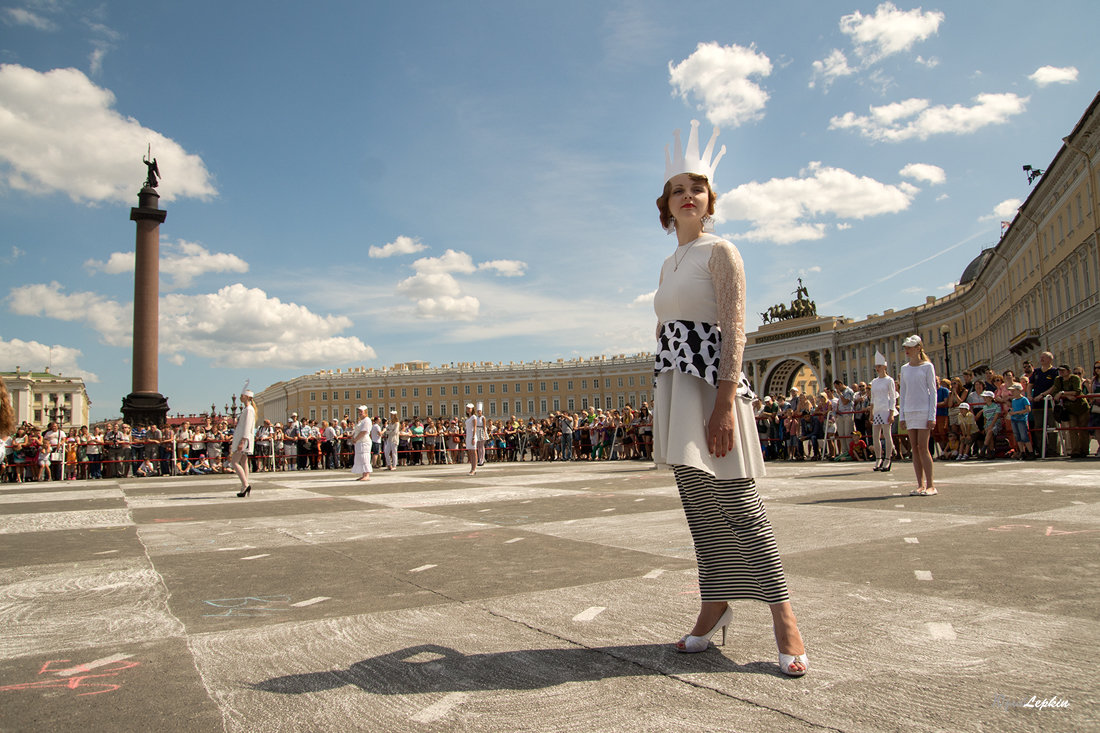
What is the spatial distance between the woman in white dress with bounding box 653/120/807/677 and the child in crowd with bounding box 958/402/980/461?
50.9 ft

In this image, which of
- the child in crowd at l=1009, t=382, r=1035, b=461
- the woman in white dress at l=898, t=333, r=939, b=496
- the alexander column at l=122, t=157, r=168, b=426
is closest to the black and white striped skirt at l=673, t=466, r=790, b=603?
the woman in white dress at l=898, t=333, r=939, b=496

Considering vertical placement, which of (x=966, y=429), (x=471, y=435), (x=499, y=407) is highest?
(x=499, y=407)

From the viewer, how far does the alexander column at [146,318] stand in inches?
1203

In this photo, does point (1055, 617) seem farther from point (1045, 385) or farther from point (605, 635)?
point (1045, 385)

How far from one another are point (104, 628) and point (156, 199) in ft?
111

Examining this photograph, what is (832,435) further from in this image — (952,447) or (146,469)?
(146,469)

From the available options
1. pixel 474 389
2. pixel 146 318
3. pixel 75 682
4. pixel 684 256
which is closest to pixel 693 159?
pixel 684 256

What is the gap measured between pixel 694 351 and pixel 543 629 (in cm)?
142

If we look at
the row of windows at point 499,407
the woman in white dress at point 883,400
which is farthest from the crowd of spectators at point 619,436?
the row of windows at point 499,407

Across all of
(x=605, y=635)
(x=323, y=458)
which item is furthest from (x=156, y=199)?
(x=605, y=635)

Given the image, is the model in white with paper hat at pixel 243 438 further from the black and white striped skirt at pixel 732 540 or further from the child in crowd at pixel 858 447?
the child in crowd at pixel 858 447

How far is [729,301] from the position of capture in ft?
9.59

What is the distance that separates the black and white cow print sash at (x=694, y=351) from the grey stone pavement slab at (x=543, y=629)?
1.10 metres

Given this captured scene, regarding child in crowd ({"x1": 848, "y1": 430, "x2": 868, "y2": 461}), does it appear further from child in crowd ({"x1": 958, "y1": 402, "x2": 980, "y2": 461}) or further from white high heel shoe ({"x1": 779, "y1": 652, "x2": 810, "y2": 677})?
white high heel shoe ({"x1": 779, "y1": 652, "x2": 810, "y2": 677})
